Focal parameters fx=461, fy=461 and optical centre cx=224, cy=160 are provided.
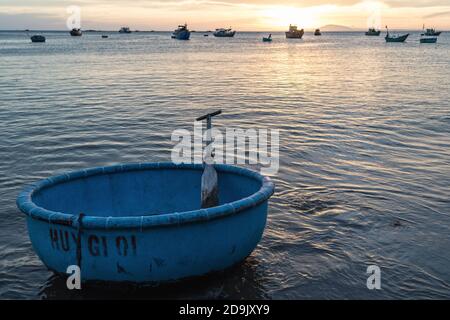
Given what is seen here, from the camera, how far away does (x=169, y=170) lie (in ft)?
22.9

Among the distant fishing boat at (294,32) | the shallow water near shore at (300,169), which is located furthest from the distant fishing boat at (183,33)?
the shallow water near shore at (300,169)

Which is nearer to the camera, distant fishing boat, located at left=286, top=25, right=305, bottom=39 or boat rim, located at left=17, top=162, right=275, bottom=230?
boat rim, located at left=17, top=162, right=275, bottom=230

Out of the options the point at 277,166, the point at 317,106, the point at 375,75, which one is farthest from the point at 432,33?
the point at 277,166

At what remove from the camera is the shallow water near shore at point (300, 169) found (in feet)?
18.1

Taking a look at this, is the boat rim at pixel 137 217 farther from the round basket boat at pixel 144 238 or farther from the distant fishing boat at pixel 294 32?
the distant fishing boat at pixel 294 32

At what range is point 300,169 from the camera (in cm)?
998

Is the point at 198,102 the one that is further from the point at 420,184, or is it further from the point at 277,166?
the point at 420,184

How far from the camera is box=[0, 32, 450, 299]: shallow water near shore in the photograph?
18.1ft

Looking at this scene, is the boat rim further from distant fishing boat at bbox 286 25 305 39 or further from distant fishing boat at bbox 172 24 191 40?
distant fishing boat at bbox 286 25 305 39

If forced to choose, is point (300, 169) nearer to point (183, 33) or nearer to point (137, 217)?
point (137, 217)

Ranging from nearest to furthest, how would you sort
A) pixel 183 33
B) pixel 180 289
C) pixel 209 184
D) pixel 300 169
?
1. pixel 180 289
2. pixel 209 184
3. pixel 300 169
4. pixel 183 33

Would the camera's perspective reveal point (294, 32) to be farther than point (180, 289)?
Yes

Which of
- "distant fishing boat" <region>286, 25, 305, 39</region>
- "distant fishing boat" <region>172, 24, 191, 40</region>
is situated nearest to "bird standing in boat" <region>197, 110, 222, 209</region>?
"distant fishing boat" <region>172, 24, 191, 40</region>

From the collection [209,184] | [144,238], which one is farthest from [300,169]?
[144,238]
